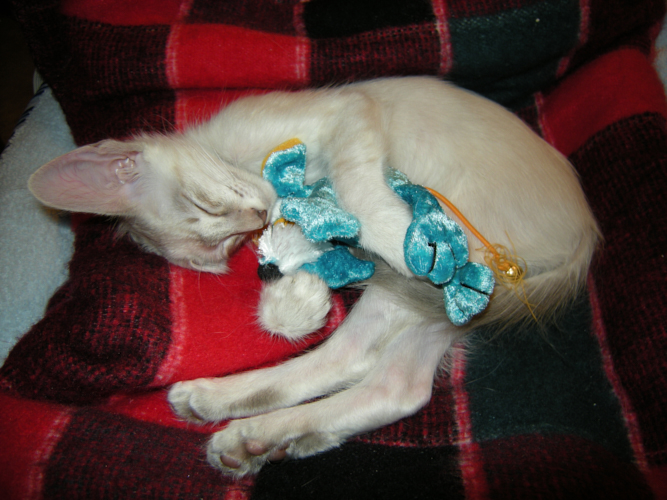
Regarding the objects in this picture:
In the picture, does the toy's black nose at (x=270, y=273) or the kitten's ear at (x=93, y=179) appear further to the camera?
the toy's black nose at (x=270, y=273)

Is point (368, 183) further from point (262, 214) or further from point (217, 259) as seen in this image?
point (217, 259)

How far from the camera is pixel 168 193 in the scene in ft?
4.01

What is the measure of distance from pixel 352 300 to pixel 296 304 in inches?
12.6

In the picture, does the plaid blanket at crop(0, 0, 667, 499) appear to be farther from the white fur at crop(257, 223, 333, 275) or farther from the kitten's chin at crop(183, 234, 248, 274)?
the white fur at crop(257, 223, 333, 275)

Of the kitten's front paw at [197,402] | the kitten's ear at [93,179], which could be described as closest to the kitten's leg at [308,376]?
the kitten's front paw at [197,402]

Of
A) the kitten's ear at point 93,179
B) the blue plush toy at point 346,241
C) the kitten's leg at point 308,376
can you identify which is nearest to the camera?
the blue plush toy at point 346,241

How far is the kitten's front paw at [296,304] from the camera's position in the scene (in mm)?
1128

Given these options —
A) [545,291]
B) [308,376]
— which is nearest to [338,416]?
[308,376]

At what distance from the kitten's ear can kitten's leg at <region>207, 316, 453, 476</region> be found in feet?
2.23

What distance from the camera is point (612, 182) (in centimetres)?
135

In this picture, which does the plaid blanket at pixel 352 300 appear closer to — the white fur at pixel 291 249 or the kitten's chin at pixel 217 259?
the kitten's chin at pixel 217 259

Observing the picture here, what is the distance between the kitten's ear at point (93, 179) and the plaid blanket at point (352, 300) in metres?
0.18

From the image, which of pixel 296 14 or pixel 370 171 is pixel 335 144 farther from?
pixel 296 14

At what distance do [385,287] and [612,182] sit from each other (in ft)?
2.63
